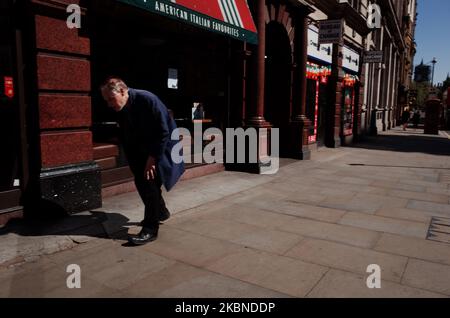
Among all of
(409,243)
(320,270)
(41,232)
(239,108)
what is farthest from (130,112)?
(239,108)

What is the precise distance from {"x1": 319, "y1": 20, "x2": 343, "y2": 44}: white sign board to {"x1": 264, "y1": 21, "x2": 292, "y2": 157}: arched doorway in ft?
6.00

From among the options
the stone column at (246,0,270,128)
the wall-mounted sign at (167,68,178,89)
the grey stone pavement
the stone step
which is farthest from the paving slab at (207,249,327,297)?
the stone column at (246,0,270,128)

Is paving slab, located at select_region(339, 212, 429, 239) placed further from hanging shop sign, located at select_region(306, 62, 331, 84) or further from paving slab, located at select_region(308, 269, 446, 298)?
hanging shop sign, located at select_region(306, 62, 331, 84)

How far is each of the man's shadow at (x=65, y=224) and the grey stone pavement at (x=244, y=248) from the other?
1cm

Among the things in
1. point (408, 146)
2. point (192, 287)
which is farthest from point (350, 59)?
point (192, 287)

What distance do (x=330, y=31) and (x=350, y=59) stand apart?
542 centimetres

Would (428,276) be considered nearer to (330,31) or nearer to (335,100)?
(330,31)

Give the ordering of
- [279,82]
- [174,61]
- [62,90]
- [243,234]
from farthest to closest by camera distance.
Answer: [279,82], [174,61], [62,90], [243,234]

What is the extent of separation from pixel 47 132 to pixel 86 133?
581 millimetres

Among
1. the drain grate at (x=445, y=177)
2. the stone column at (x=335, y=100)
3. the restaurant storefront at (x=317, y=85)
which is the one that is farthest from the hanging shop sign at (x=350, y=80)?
the drain grate at (x=445, y=177)

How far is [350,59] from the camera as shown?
17469 mm

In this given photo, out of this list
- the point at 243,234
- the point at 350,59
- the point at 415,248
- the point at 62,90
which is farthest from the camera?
the point at 350,59

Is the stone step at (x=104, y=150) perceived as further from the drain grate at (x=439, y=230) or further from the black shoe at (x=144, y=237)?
the drain grate at (x=439, y=230)

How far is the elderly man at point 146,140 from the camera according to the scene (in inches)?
162
